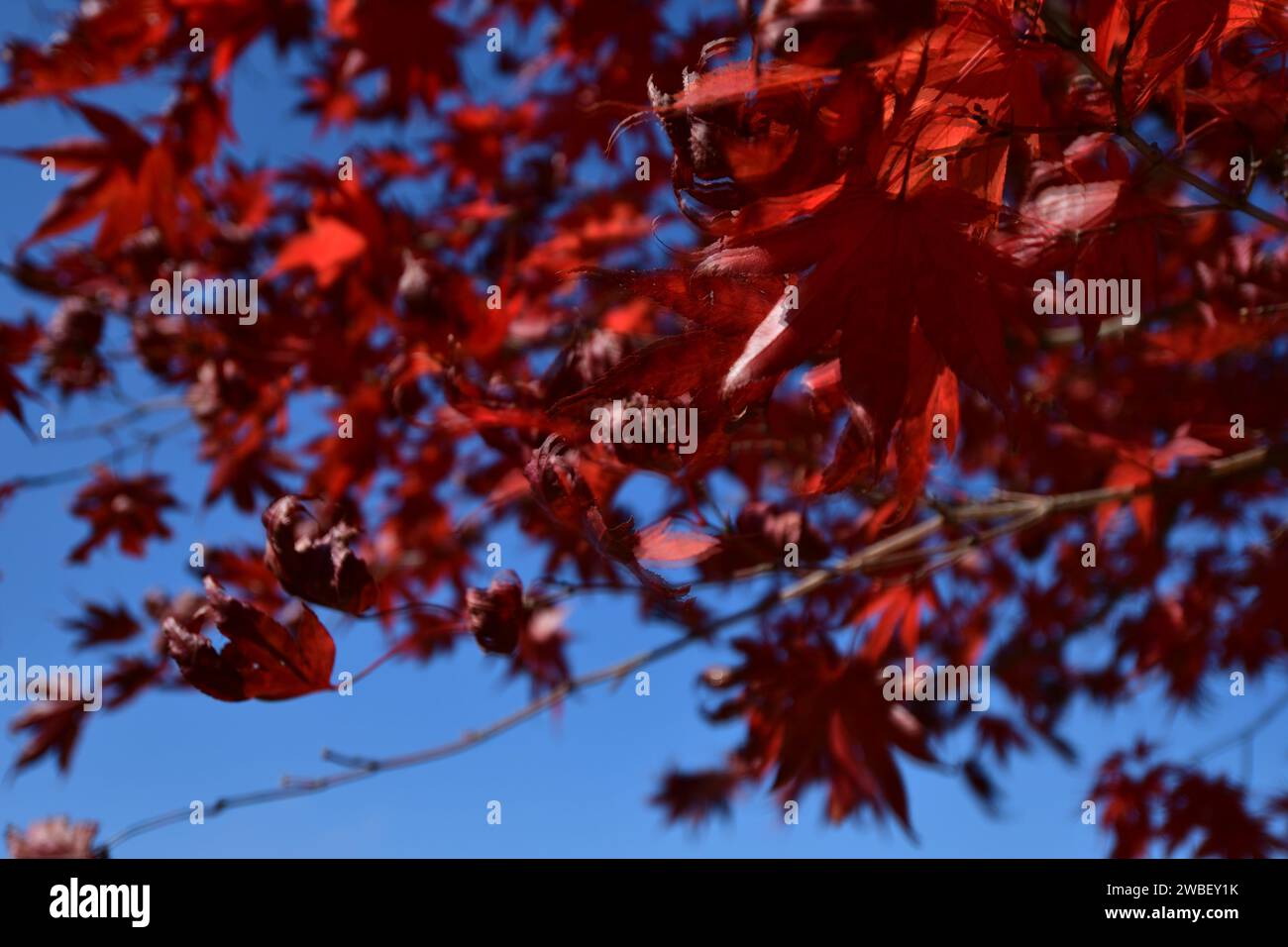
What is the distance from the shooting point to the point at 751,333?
738 millimetres

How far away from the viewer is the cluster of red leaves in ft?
2.25

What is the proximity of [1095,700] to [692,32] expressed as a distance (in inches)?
115

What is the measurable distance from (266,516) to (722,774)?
4656mm

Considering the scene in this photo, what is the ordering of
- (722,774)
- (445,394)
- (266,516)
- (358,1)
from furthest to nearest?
(722,774) < (358,1) < (445,394) < (266,516)

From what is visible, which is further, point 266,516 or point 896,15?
point 266,516

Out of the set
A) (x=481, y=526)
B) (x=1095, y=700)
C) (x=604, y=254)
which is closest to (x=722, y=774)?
(x=1095, y=700)

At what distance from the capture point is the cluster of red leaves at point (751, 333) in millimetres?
687

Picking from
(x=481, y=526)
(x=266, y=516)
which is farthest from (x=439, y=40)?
(x=266, y=516)

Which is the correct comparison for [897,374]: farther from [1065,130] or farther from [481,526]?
[481,526]

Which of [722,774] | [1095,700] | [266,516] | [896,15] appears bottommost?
[722,774]

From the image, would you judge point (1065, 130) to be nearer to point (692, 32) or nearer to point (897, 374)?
point (897, 374)

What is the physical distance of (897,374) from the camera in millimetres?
702

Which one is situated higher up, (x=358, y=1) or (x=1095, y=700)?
(x=358, y=1)
